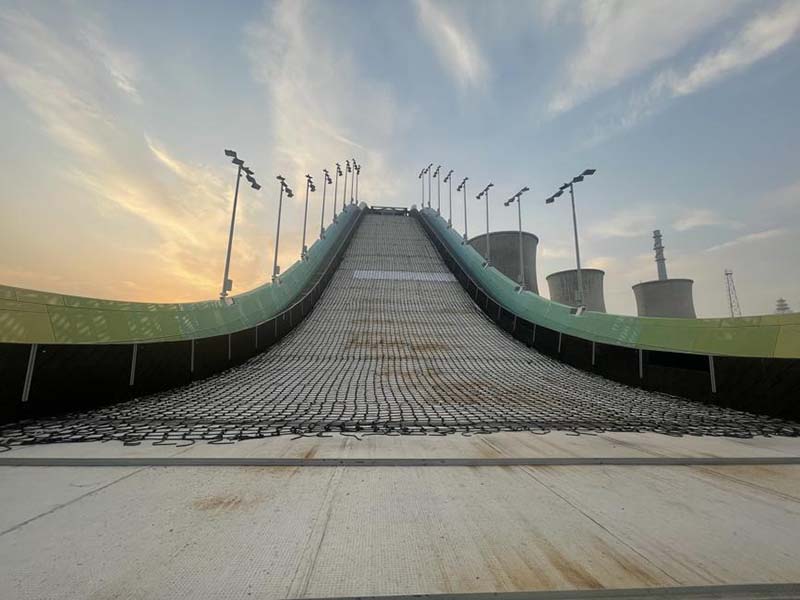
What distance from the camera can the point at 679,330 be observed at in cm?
798

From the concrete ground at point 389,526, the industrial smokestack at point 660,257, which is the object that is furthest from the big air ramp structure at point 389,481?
the industrial smokestack at point 660,257

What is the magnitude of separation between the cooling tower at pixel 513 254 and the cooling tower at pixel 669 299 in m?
8.05

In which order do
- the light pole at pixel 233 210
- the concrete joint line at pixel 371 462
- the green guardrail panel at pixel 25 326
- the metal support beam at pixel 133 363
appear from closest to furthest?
the concrete joint line at pixel 371 462 → the green guardrail panel at pixel 25 326 → the metal support beam at pixel 133 363 → the light pole at pixel 233 210

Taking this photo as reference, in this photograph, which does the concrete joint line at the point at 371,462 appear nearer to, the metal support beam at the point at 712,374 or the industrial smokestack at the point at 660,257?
the metal support beam at the point at 712,374

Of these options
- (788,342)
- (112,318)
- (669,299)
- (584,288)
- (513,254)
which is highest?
(513,254)

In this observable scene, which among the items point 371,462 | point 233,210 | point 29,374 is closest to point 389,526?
point 371,462

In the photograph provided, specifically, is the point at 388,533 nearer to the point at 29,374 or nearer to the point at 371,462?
the point at 371,462

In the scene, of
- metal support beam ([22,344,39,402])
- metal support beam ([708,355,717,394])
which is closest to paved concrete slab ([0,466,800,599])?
metal support beam ([22,344,39,402])

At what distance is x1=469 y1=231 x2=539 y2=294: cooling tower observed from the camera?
30.0 meters

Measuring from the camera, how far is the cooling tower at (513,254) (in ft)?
→ 98.4

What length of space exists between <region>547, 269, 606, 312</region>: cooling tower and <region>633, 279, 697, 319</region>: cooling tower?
3058mm

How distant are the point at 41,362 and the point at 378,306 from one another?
500 inches

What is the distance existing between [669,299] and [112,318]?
31911 millimetres

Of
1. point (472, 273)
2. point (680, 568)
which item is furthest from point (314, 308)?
point (680, 568)
